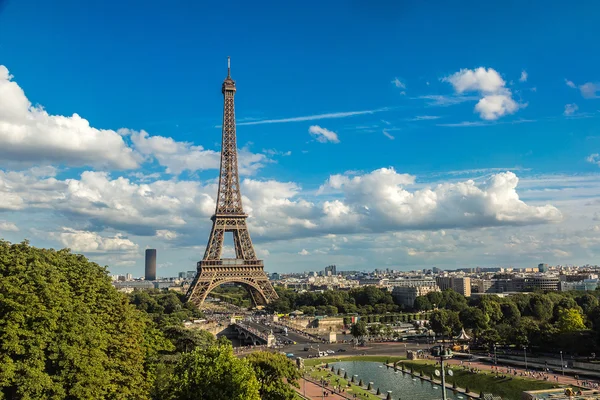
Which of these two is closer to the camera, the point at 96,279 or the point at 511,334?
the point at 96,279

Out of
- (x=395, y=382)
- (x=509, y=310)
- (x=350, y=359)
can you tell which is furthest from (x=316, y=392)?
(x=509, y=310)

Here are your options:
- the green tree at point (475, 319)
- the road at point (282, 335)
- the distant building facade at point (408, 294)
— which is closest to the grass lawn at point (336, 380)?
the road at point (282, 335)

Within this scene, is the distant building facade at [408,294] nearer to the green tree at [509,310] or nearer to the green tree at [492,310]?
the green tree at [509,310]

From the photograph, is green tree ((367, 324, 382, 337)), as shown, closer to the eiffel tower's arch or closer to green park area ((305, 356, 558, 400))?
green park area ((305, 356, 558, 400))

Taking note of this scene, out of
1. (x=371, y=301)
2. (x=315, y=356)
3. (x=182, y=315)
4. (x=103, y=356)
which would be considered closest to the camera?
(x=103, y=356)

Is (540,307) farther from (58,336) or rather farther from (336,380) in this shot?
(58,336)

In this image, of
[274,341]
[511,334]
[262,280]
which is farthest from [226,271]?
[511,334]

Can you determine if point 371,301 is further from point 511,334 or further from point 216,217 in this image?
point 511,334
